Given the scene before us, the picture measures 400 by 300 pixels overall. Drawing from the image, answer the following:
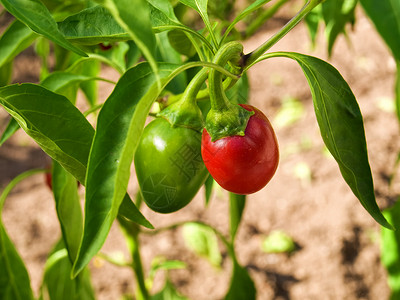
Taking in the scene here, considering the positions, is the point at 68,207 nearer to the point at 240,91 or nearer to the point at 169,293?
the point at 240,91

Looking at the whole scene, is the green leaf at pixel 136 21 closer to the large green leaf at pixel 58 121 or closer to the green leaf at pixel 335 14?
the large green leaf at pixel 58 121

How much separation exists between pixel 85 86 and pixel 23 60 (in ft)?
6.25

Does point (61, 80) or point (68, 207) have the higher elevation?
point (61, 80)

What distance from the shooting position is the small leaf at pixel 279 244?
1.67m

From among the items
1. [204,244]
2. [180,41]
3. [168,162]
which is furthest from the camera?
[204,244]

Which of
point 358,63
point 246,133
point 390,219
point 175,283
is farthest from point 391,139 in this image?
point 246,133

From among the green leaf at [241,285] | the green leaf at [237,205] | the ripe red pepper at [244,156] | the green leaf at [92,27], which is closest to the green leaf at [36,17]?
the green leaf at [92,27]

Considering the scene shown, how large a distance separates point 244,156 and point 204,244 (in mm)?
1175

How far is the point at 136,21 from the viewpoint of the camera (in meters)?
0.34

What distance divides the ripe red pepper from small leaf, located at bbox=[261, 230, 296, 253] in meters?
1.18

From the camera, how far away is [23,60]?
2.80 m

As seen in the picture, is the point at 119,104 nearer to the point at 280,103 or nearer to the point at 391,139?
the point at 391,139

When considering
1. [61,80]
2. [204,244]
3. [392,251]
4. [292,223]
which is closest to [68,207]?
→ [61,80]

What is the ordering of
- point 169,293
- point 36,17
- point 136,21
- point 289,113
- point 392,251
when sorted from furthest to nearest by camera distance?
1. point 289,113
2. point 169,293
3. point 392,251
4. point 36,17
5. point 136,21
